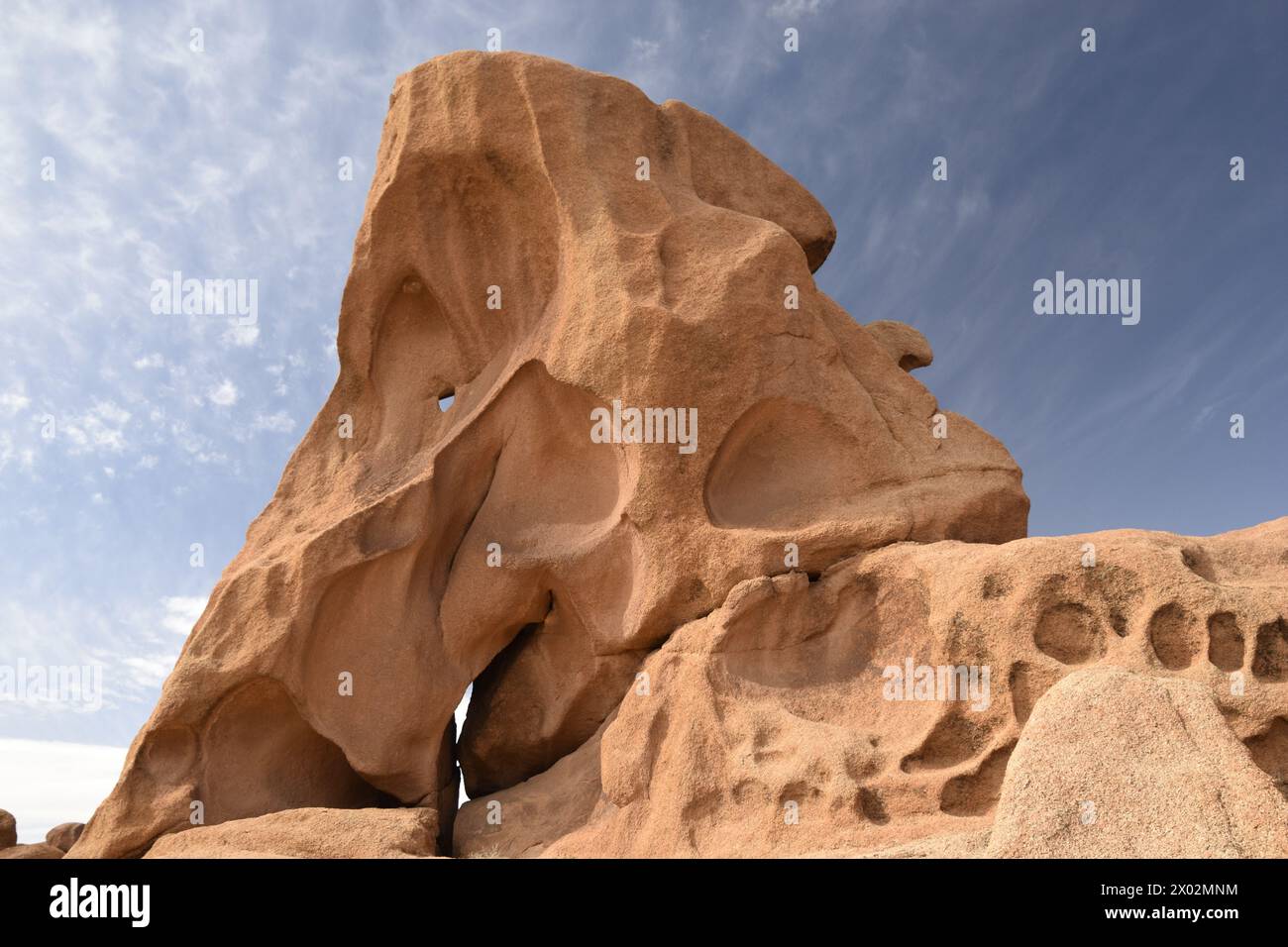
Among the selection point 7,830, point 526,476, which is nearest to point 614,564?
point 526,476

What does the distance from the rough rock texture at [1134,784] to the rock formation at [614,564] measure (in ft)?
3.85

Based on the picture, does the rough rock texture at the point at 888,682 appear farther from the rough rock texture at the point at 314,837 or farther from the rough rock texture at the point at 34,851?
the rough rock texture at the point at 34,851

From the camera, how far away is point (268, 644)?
22.0 ft

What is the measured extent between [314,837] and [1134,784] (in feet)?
13.8

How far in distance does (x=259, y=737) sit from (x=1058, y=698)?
519cm

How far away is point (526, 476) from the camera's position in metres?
7.46

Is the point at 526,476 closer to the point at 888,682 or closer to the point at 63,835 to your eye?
the point at 888,682

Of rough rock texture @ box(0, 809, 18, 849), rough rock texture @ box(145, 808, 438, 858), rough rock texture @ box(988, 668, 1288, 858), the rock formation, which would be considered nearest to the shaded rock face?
the rock formation

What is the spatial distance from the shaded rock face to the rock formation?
2cm

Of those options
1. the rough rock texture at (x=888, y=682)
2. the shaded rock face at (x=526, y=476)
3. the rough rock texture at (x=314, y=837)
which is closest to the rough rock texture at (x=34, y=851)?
the shaded rock face at (x=526, y=476)

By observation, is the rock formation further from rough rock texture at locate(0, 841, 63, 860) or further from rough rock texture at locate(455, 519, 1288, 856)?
rough rock texture at locate(0, 841, 63, 860)

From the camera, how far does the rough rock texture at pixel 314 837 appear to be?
5652mm
